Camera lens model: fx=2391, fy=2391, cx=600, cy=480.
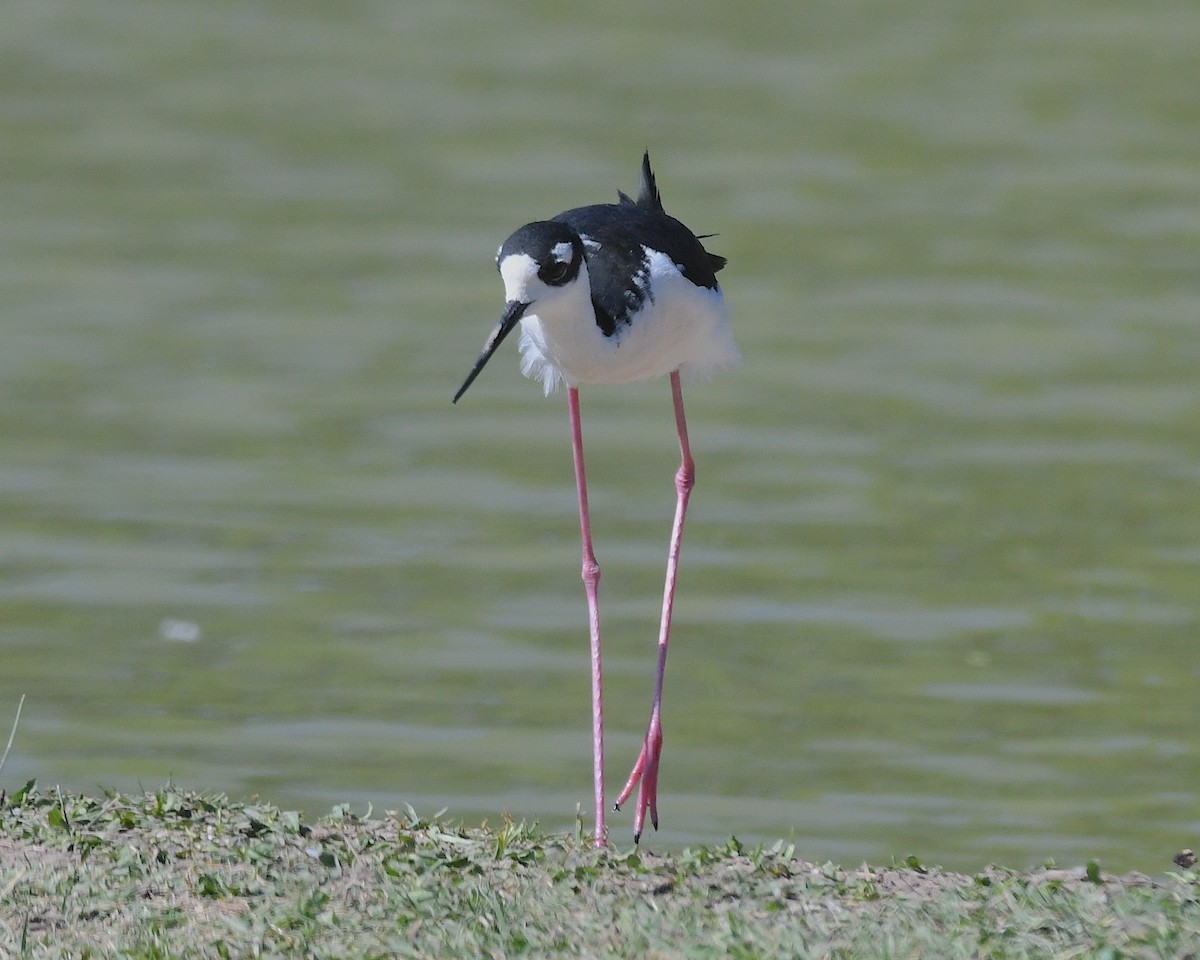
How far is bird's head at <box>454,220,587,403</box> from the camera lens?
21.4ft

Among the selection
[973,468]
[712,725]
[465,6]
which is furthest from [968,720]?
[465,6]

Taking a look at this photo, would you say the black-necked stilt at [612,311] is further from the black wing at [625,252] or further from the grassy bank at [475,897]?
the grassy bank at [475,897]

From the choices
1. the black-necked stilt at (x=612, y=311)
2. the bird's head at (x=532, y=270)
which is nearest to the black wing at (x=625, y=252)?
the black-necked stilt at (x=612, y=311)

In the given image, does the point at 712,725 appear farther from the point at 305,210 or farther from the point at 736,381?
the point at 305,210

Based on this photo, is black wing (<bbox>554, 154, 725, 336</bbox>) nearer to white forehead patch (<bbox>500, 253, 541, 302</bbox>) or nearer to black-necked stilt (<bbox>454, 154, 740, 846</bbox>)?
black-necked stilt (<bbox>454, 154, 740, 846</bbox>)

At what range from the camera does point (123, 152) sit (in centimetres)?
1705

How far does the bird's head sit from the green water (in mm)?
2398

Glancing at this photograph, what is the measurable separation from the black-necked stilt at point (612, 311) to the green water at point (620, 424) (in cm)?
160

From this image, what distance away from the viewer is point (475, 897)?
5.70 metres

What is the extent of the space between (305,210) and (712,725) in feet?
24.8

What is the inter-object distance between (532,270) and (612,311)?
1.28 ft

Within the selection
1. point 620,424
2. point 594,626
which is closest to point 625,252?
point 594,626

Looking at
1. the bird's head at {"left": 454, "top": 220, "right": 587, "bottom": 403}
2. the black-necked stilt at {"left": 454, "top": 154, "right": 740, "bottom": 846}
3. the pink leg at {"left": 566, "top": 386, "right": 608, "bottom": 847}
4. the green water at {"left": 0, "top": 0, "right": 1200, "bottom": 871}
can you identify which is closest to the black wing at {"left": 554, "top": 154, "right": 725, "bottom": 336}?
the black-necked stilt at {"left": 454, "top": 154, "right": 740, "bottom": 846}

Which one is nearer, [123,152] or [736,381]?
[736,381]
